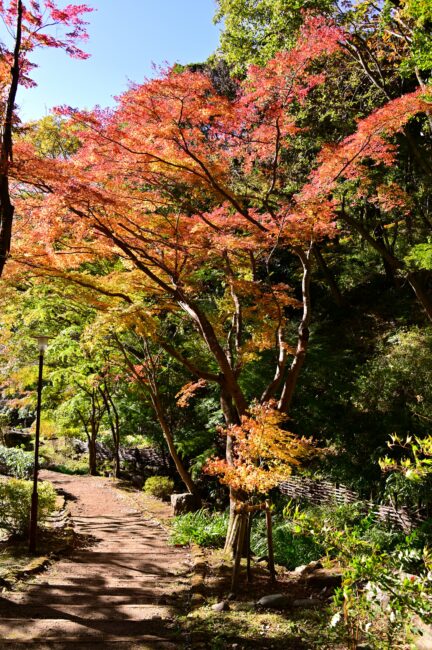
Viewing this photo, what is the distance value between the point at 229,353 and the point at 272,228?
2694 mm

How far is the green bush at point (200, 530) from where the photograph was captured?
27.6 ft

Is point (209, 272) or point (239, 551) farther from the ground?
point (209, 272)

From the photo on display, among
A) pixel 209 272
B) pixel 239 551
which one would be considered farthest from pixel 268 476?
pixel 209 272

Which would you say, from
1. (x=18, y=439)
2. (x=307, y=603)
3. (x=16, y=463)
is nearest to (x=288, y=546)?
(x=307, y=603)

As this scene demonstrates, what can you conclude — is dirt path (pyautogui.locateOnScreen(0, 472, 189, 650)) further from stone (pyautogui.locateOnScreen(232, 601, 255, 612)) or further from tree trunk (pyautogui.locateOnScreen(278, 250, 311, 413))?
tree trunk (pyautogui.locateOnScreen(278, 250, 311, 413))

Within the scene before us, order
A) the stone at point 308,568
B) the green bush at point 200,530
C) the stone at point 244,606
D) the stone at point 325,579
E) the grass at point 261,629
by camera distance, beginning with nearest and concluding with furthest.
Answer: the grass at point 261,629 < the stone at point 244,606 < the stone at point 325,579 < the stone at point 308,568 < the green bush at point 200,530

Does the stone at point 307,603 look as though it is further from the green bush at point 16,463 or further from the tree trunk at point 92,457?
the tree trunk at point 92,457

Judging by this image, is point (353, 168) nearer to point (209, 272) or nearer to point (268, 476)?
point (268, 476)

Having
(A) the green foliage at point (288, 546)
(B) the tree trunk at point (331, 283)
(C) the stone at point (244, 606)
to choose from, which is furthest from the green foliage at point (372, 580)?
(B) the tree trunk at point (331, 283)

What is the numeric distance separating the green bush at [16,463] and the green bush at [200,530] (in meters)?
6.95

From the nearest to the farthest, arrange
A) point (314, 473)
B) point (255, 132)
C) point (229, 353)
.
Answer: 1. point (255, 132)
2. point (229, 353)
3. point (314, 473)

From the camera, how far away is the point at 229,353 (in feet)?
29.6

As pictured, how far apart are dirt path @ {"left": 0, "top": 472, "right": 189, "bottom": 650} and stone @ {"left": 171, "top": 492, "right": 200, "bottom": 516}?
1102 millimetres

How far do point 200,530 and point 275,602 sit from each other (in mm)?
3754
